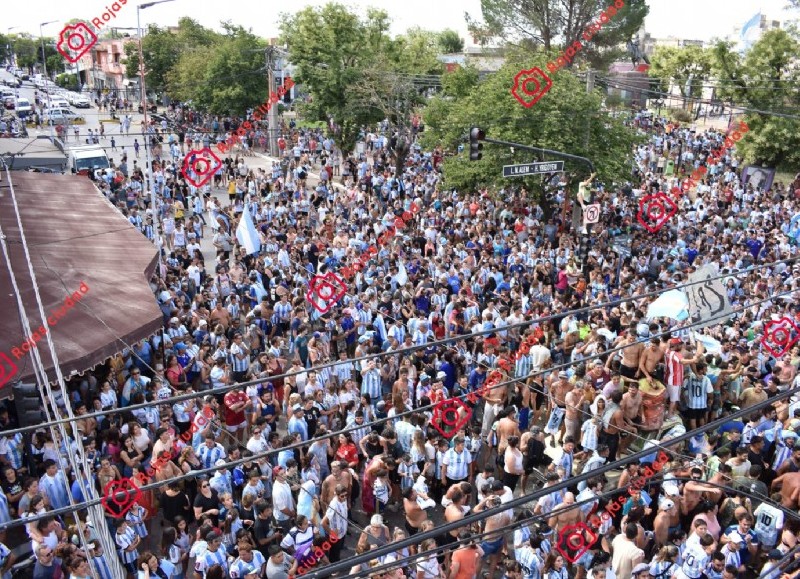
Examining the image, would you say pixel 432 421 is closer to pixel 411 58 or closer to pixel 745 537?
pixel 745 537

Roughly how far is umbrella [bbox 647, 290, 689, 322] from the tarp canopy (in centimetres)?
820

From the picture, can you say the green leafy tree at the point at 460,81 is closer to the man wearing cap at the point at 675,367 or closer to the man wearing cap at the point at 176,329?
the man wearing cap at the point at 176,329

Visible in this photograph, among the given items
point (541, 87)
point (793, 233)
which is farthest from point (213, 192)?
point (793, 233)

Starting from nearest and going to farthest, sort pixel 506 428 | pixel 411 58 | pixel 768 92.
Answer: pixel 506 428 < pixel 768 92 < pixel 411 58

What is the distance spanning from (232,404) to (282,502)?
262 cm

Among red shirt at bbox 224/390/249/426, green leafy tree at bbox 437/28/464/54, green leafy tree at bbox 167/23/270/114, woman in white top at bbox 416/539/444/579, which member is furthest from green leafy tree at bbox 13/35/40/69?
woman in white top at bbox 416/539/444/579

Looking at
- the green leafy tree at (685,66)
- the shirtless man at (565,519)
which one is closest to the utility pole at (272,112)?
the shirtless man at (565,519)

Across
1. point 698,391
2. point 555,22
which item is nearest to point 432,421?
point 698,391

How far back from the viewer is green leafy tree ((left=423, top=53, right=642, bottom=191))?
2184 cm

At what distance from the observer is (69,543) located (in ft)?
23.4

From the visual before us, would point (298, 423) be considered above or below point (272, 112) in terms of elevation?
below

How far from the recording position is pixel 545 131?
71.5 ft

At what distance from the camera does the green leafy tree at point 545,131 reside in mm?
21844

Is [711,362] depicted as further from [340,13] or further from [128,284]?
[340,13]
